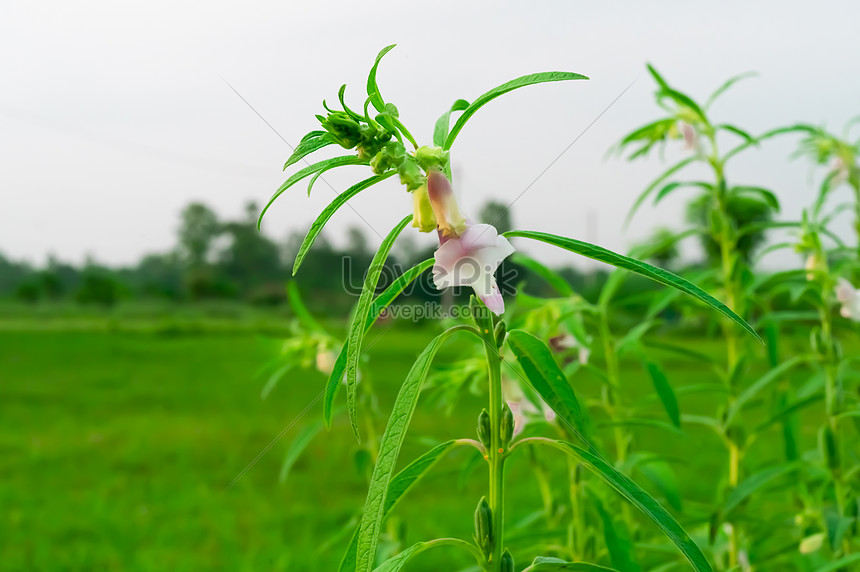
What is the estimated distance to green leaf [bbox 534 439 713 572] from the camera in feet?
1.58

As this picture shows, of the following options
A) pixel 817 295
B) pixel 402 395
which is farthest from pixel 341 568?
pixel 817 295

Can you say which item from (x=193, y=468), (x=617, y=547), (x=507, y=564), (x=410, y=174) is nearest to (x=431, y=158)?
(x=410, y=174)

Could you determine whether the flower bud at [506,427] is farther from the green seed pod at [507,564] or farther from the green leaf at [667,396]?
the green leaf at [667,396]

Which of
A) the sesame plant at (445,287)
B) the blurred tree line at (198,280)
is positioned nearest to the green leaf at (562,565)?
the sesame plant at (445,287)

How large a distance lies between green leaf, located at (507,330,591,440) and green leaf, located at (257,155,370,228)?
199mm

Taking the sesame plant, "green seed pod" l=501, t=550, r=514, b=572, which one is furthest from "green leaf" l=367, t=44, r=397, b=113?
"green seed pod" l=501, t=550, r=514, b=572

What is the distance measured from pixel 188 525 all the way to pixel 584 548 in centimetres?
175

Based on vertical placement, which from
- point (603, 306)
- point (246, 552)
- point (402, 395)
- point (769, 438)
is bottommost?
point (246, 552)

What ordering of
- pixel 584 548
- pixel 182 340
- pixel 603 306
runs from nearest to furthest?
pixel 584 548
pixel 603 306
pixel 182 340

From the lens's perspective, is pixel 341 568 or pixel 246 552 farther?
pixel 246 552

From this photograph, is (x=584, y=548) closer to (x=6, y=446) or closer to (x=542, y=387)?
(x=542, y=387)

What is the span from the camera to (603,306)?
107 centimetres

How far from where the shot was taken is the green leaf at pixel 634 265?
0.43 metres

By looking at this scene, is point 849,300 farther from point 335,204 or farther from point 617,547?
point 335,204
